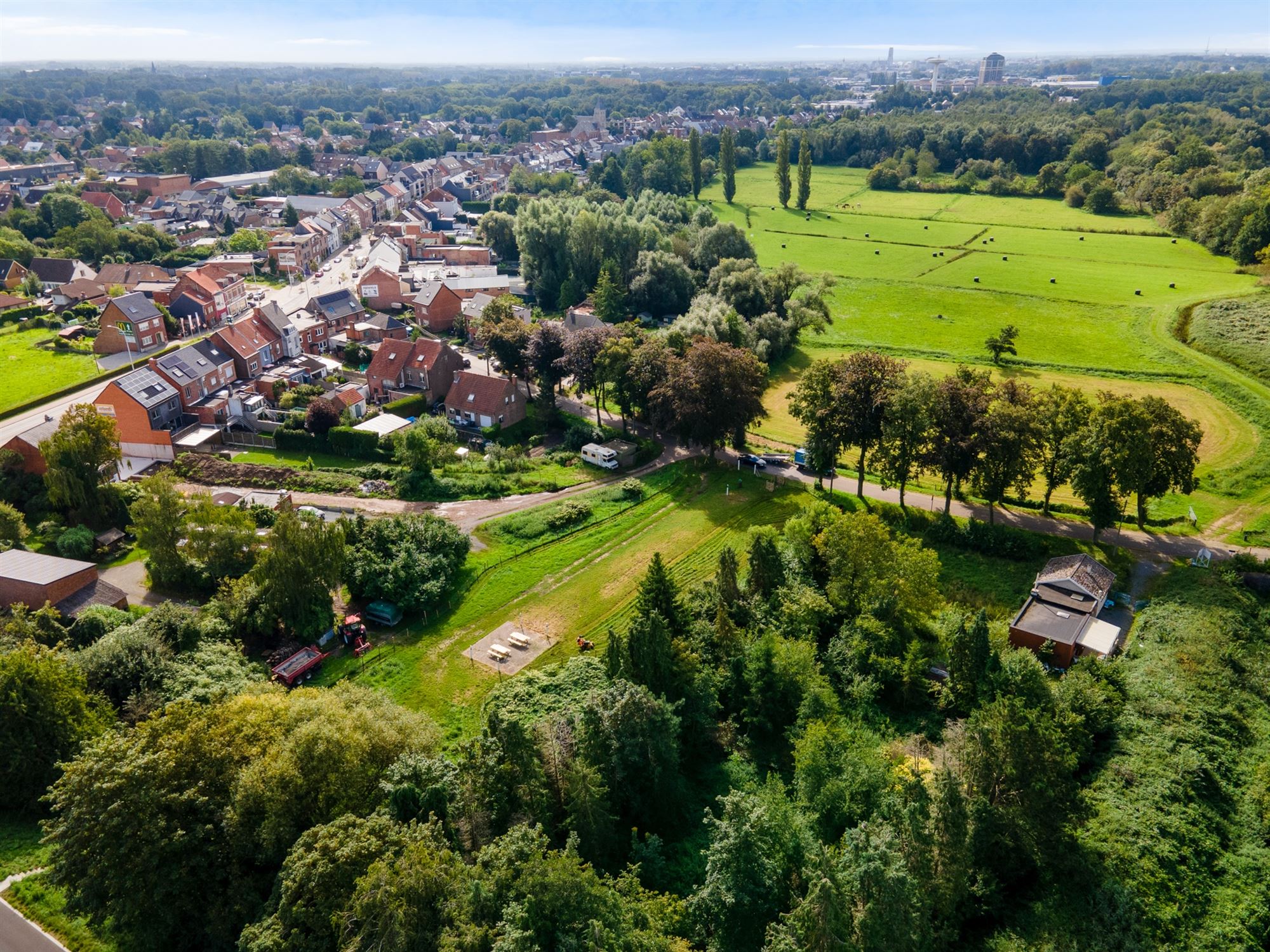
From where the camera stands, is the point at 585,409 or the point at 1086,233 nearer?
the point at 585,409

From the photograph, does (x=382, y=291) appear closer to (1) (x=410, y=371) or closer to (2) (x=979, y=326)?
(1) (x=410, y=371)

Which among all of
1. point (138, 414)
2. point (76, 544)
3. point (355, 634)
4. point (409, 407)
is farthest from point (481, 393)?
point (76, 544)

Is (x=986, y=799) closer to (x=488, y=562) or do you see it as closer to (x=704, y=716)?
(x=704, y=716)

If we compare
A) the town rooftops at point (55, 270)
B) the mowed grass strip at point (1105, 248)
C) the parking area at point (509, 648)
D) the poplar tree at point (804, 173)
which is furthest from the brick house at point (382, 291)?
the mowed grass strip at point (1105, 248)

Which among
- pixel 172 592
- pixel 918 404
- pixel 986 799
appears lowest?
pixel 172 592

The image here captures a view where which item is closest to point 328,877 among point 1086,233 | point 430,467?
point 430,467

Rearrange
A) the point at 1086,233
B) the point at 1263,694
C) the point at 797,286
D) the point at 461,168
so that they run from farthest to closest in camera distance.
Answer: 1. the point at 461,168
2. the point at 1086,233
3. the point at 797,286
4. the point at 1263,694

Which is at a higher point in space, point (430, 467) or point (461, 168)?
point (461, 168)
